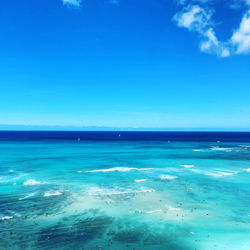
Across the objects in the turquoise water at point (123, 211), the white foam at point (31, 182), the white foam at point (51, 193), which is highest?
the white foam at point (31, 182)

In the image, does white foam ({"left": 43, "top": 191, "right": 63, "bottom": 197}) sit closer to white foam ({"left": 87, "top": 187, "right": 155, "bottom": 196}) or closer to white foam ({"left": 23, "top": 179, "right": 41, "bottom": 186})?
white foam ({"left": 87, "top": 187, "right": 155, "bottom": 196})

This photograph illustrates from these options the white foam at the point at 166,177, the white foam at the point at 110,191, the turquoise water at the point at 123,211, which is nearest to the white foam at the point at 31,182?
the turquoise water at the point at 123,211

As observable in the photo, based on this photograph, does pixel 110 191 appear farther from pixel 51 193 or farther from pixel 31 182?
pixel 31 182

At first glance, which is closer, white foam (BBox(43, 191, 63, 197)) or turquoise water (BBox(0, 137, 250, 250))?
turquoise water (BBox(0, 137, 250, 250))

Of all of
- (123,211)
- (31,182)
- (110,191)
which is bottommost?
(123,211)

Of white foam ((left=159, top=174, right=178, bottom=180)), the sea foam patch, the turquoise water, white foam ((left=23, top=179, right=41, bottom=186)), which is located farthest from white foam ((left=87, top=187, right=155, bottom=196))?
white foam ((left=23, top=179, right=41, bottom=186))

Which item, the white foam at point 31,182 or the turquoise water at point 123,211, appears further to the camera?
the white foam at point 31,182

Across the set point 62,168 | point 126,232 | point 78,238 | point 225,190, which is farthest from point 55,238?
point 62,168

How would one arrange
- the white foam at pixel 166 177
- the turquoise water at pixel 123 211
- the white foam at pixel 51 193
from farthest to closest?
1. the white foam at pixel 166 177
2. the white foam at pixel 51 193
3. the turquoise water at pixel 123 211

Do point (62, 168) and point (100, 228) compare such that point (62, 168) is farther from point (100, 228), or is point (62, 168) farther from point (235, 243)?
point (235, 243)

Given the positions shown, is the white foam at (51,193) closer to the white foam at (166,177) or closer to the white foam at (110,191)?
the white foam at (110,191)

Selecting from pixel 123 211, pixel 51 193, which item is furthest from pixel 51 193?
pixel 123 211

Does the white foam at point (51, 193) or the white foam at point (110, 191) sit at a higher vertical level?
the white foam at point (51, 193)

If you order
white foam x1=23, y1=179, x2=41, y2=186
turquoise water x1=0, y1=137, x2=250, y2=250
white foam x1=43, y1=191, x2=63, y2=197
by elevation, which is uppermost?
white foam x1=23, y1=179, x2=41, y2=186
